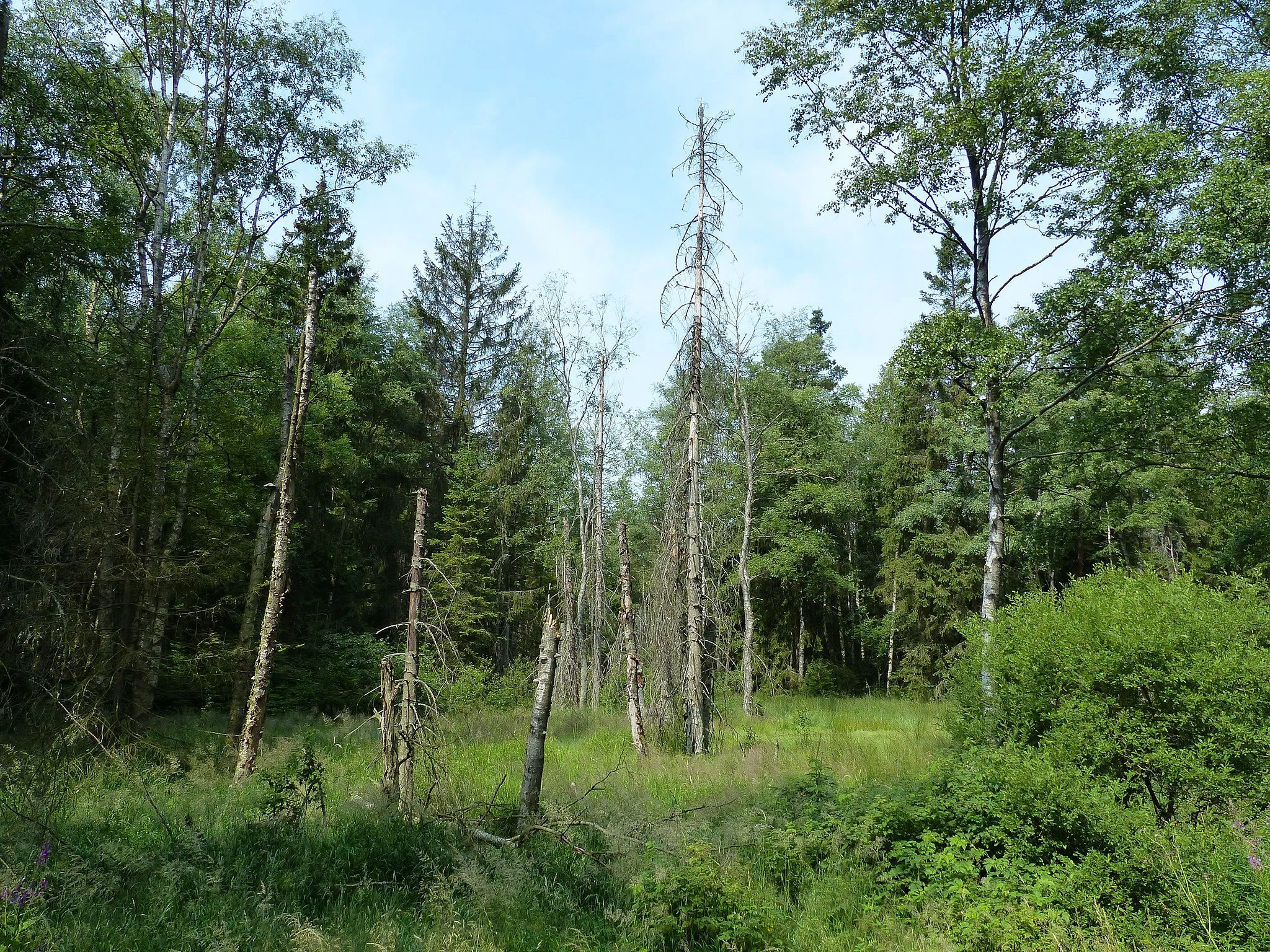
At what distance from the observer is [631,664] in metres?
11.6

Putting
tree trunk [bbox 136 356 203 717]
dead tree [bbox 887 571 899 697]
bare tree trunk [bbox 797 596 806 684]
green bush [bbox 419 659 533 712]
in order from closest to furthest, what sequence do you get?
1. tree trunk [bbox 136 356 203 717]
2. green bush [bbox 419 659 533 712]
3. dead tree [bbox 887 571 899 697]
4. bare tree trunk [bbox 797 596 806 684]

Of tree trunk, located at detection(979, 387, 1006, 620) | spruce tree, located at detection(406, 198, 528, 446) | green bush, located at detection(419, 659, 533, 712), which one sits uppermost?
spruce tree, located at detection(406, 198, 528, 446)

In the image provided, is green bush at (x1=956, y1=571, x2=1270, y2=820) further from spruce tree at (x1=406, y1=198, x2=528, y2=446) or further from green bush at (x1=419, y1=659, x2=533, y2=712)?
spruce tree at (x1=406, y1=198, x2=528, y2=446)

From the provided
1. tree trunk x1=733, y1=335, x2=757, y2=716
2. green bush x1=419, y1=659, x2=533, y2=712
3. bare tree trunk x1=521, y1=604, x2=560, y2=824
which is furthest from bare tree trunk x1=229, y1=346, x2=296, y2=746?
tree trunk x1=733, y1=335, x2=757, y2=716

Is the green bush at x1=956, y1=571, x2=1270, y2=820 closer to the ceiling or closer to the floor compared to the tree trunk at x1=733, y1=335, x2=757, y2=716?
closer to the floor

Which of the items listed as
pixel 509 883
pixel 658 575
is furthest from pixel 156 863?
pixel 658 575

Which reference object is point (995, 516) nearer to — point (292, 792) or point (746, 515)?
point (292, 792)

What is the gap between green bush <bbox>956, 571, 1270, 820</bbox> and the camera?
5.98 metres

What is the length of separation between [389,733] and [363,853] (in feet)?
5.50

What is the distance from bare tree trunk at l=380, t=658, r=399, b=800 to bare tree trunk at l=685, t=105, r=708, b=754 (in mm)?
4711

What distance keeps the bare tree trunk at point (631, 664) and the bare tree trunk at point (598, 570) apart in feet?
20.9

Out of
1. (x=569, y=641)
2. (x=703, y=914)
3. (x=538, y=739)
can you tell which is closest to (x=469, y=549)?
(x=569, y=641)

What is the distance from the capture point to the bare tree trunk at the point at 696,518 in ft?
34.3

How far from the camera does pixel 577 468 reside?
24.2 m
